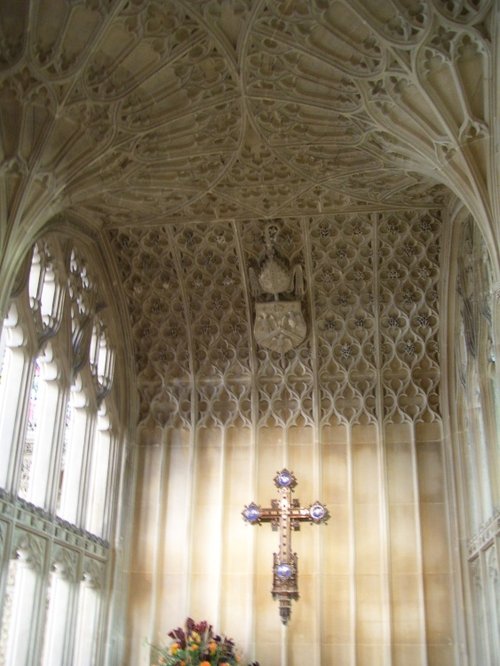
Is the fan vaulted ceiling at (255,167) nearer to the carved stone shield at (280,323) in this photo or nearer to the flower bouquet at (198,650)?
the carved stone shield at (280,323)

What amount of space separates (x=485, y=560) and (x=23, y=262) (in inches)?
322

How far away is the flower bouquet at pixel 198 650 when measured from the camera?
11266 mm

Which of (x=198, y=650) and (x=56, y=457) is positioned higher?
(x=56, y=457)

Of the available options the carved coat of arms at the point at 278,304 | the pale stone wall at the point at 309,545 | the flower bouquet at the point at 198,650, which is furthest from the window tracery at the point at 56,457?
the carved coat of arms at the point at 278,304

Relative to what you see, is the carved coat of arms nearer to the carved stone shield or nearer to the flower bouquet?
the carved stone shield

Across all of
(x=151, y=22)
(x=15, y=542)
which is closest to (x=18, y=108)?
(x=151, y=22)

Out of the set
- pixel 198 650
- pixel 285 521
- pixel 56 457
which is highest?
pixel 56 457

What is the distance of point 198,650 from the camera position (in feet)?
37.4

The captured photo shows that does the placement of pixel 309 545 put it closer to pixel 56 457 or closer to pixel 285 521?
pixel 285 521

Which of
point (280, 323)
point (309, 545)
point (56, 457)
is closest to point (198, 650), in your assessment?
point (309, 545)

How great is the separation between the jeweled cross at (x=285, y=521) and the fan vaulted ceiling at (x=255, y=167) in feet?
6.59

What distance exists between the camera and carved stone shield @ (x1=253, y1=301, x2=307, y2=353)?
1436 cm

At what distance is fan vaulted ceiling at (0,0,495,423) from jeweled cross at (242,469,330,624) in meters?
2.01

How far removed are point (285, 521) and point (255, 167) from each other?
5.76 meters
